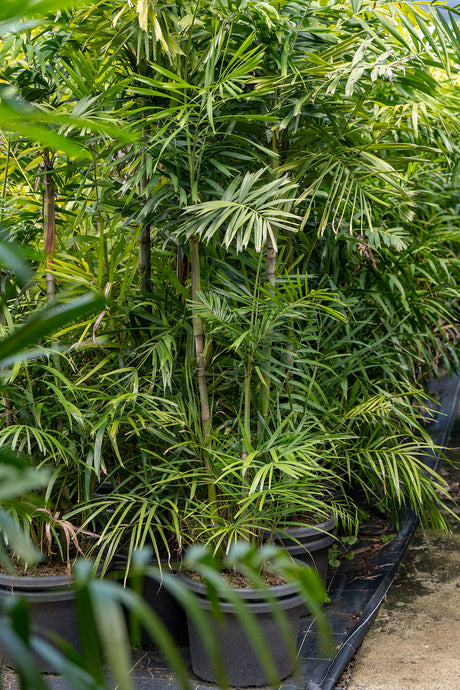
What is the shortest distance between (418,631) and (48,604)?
101 cm

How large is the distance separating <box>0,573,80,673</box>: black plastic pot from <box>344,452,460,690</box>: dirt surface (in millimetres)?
696

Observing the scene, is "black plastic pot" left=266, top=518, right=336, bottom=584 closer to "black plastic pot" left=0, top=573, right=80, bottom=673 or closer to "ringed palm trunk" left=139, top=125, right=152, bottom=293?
"black plastic pot" left=0, top=573, right=80, bottom=673

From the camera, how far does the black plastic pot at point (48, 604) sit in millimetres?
1658

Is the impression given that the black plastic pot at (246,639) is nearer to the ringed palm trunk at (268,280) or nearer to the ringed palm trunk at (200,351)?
the ringed palm trunk at (200,351)

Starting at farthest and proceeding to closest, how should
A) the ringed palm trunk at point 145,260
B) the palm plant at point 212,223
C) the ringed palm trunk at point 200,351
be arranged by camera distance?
the ringed palm trunk at point 145,260 → the ringed palm trunk at point 200,351 → the palm plant at point 212,223

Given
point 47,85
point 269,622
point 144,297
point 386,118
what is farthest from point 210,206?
point 269,622

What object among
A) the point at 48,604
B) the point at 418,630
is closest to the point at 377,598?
the point at 418,630

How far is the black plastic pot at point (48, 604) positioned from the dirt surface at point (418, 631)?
0.70 meters

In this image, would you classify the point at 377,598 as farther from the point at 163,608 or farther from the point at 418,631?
the point at 163,608

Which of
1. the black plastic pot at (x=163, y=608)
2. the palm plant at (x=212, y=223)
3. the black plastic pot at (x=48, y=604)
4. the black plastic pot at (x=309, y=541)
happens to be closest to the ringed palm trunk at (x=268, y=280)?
the palm plant at (x=212, y=223)

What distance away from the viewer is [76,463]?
1718 millimetres

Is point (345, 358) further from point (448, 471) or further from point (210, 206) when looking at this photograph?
point (448, 471)

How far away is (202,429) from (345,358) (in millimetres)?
550

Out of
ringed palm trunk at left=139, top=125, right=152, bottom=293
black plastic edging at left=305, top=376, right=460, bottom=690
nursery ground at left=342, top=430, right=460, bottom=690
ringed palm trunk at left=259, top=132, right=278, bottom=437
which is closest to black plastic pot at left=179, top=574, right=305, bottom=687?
black plastic edging at left=305, top=376, right=460, bottom=690
